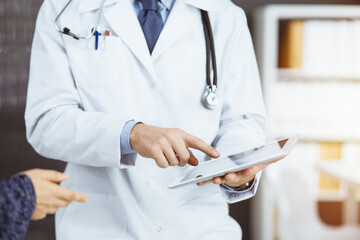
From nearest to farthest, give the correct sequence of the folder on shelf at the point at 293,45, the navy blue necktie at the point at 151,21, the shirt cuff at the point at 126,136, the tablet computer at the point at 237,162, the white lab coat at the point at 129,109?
the tablet computer at the point at 237,162, the shirt cuff at the point at 126,136, the white lab coat at the point at 129,109, the navy blue necktie at the point at 151,21, the folder on shelf at the point at 293,45

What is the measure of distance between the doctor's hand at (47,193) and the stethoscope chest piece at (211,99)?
1.71 ft

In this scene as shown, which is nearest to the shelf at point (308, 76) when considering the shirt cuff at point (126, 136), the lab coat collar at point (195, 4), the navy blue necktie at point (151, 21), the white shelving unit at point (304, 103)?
the white shelving unit at point (304, 103)

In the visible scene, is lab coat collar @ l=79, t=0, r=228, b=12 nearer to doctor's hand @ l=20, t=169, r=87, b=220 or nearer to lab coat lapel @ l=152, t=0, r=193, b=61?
lab coat lapel @ l=152, t=0, r=193, b=61

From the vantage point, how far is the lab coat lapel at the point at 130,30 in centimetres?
118

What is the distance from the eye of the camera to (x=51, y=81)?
1.12 m

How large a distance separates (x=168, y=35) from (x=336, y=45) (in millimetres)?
1856

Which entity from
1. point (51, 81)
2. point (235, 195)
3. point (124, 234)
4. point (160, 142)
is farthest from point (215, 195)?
point (51, 81)

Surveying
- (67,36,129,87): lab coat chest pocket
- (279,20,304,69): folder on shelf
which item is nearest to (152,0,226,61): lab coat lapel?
(67,36,129,87): lab coat chest pocket

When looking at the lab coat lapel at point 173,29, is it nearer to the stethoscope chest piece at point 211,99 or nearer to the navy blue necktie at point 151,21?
the navy blue necktie at point 151,21

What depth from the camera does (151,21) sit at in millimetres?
1248

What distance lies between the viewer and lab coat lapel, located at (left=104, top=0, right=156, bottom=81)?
3.88ft

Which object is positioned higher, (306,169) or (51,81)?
(51,81)

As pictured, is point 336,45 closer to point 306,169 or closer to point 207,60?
point 306,169

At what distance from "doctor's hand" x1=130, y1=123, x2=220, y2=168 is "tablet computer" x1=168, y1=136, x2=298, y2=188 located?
4 cm
